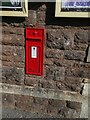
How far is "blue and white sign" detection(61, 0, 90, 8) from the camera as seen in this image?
9.75 ft

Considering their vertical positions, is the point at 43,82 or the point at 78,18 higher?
the point at 78,18

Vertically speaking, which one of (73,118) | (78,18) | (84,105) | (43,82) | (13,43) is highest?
(78,18)

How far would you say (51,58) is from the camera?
10.9 ft

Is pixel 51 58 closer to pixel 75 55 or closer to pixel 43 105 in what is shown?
pixel 75 55

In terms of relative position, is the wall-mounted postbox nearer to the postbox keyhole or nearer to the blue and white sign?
the postbox keyhole

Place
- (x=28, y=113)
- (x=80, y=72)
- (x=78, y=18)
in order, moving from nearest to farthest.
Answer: (x=78, y=18) < (x=80, y=72) < (x=28, y=113)

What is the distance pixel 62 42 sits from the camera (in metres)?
3.22

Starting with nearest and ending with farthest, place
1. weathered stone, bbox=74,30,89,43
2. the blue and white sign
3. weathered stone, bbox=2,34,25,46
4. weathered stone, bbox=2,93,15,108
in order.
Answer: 1. the blue and white sign
2. weathered stone, bbox=74,30,89,43
3. weathered stone, bbox=2,34,25,46
4. weathered stone, bbox=2,93,15,108

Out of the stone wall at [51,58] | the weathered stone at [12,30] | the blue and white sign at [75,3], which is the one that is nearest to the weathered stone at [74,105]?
the stone wall at [51,58]

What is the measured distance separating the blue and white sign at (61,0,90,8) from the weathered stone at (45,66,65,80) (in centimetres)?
89

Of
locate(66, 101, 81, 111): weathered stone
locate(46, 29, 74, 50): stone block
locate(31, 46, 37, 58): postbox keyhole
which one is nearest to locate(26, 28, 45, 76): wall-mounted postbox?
locate(31, 46, 37, 58): postbox keyhole

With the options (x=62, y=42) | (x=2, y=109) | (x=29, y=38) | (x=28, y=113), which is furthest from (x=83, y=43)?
(x=2, y=109)

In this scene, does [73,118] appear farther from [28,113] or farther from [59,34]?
[59,34]

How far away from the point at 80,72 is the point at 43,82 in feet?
1.88
